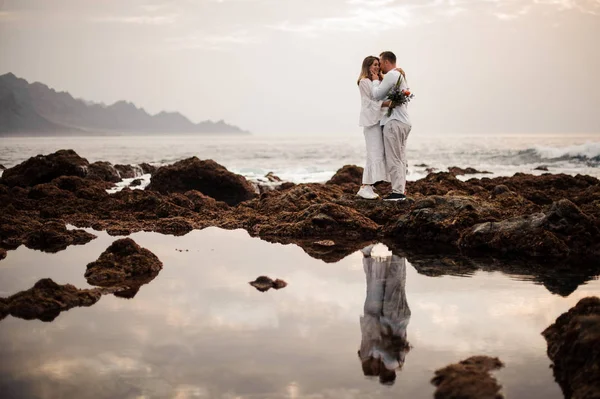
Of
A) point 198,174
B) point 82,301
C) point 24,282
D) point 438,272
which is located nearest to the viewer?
point 82,301

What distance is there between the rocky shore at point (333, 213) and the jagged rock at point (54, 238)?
1 centimetres

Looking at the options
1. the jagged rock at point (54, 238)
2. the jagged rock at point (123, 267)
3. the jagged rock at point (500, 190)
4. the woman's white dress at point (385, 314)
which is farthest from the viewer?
the jagged rock at point (500, 190)

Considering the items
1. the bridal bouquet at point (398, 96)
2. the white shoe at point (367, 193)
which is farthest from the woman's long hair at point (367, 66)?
the white shoe at point (367, 193)

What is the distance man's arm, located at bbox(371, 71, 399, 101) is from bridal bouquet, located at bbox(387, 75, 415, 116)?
7cm

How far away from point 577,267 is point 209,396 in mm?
4810

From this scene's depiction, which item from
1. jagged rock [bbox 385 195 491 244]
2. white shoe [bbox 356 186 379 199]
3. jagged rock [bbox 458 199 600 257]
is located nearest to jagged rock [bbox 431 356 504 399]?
jagged rock [bbox 458 199 600 257]

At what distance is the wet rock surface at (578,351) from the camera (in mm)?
3617

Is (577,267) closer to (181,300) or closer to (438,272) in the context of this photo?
(438,272)

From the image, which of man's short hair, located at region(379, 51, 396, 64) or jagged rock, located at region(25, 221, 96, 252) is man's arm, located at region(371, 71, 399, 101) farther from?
jagged rock, located at region(25, 221, 96, 252)

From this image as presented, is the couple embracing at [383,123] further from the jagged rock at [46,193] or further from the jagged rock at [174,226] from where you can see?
the jagged rock at [46,193]

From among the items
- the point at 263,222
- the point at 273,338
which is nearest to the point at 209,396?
the point at 273,338

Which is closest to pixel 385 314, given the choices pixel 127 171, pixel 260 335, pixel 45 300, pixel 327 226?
pixel 260 335

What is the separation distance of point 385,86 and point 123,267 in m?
5.38

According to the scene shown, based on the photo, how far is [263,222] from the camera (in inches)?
422
